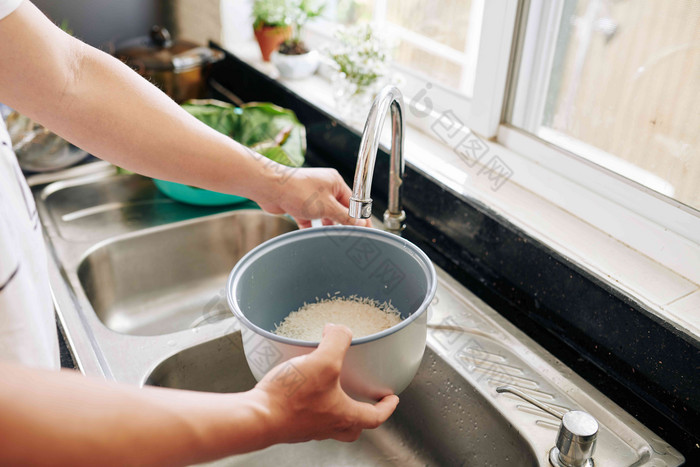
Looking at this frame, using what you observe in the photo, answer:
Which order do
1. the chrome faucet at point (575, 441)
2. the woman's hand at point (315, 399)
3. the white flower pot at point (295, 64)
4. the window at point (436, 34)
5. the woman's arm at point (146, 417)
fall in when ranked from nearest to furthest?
the woman's arm at point (146, 417) → the woman's hand at point (315, 399) → the chrome faucet at point (575, 441) → the window at point (436, 34) → the white flower pot at point (295, 64)

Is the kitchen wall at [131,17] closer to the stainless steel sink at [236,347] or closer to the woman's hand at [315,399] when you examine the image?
the stainless steel sink at [236,347]

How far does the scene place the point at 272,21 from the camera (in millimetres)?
1563

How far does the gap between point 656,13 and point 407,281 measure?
530mm

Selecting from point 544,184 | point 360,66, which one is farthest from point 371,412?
point 360,66

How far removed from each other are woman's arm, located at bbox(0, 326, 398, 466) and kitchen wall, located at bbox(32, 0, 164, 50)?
168 centimetres

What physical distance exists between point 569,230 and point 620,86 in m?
0.25

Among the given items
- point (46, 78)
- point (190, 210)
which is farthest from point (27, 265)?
point (190, 210)

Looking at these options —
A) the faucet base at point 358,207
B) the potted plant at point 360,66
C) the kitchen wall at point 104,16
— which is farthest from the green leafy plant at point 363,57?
the kitchen wall at point 104,16

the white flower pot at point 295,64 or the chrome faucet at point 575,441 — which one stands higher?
the white flower pot at point 295,64

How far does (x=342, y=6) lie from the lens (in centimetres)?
165

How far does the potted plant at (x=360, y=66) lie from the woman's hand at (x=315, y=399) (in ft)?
2.61

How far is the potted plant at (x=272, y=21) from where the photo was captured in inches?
61.6

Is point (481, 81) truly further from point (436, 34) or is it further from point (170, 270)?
point (170, 270)

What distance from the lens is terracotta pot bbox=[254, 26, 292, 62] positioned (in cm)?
158
